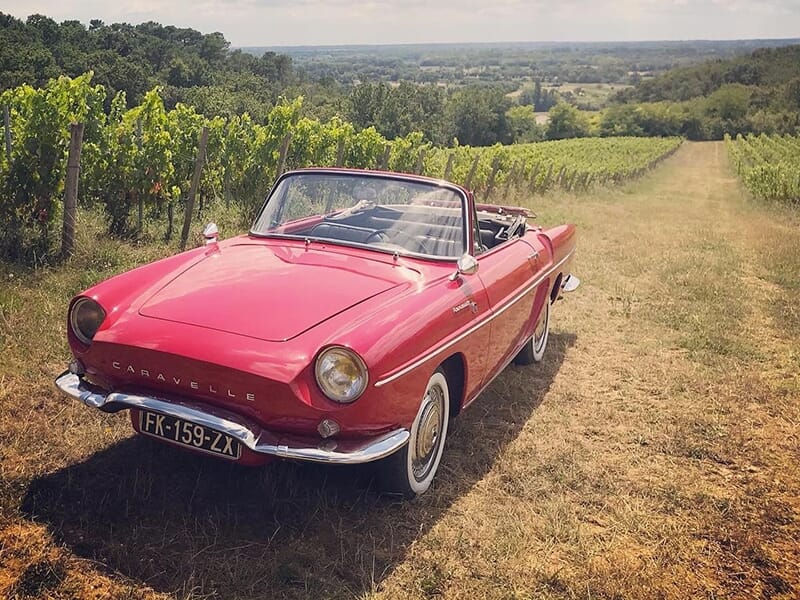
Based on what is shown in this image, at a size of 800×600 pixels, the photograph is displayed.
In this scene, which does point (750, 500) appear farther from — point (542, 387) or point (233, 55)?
point (233, 55)

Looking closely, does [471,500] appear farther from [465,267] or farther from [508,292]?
[508,292]

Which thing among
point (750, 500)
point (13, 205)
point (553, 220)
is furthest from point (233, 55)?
point (750, 500)

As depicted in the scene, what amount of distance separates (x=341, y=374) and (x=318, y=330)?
0.78ft

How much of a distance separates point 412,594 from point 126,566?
1.10 meters

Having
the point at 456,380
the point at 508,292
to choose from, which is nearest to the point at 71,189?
the point at 508,292

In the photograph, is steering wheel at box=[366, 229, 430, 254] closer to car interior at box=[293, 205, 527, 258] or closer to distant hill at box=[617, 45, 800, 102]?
A: car interior at box=[293, 205, 527, 258]

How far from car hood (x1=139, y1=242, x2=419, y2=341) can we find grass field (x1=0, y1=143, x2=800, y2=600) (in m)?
0.84

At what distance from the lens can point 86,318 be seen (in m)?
3.25

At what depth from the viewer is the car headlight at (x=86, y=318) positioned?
3.23 meters

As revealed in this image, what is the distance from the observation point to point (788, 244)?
39.5 feet

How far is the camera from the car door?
4051 mm

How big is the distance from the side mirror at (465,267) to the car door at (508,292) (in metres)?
0.24

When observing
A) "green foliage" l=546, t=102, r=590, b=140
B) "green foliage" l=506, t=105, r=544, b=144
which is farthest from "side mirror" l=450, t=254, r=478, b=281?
"green foliage" l=546, t=102, r=590, b=140

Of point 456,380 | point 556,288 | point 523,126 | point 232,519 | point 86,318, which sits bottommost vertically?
point 523,126
